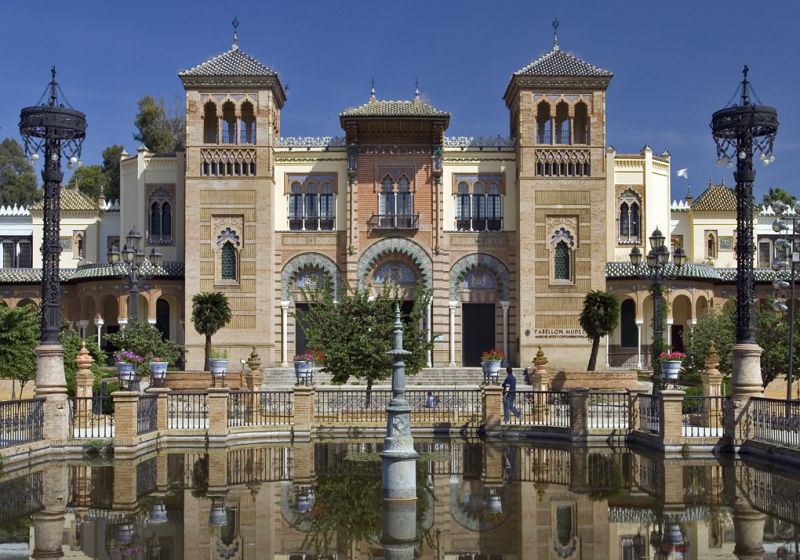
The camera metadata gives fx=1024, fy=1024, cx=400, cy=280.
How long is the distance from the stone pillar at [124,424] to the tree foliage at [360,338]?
7623 millimetres

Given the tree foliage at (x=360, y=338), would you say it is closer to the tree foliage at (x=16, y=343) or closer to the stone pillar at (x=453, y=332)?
the tree foliage at (x=16, y=343)

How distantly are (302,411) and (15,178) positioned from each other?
4834cm

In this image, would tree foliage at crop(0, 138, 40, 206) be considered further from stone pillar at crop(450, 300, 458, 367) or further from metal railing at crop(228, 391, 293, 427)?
metal railing at crop(228, 391, 293, 427)

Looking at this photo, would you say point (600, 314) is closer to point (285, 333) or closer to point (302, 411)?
point (285, 333)

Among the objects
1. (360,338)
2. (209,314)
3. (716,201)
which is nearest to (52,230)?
(360,338)

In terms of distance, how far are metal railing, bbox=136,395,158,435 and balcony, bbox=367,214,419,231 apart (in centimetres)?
1826

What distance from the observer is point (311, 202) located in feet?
121

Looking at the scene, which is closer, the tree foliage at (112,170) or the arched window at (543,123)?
the arched window at (543,123)

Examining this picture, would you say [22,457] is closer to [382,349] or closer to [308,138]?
[382,349]

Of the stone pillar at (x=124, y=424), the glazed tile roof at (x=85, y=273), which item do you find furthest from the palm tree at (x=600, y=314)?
the stone pillar at (x=124, y=424)

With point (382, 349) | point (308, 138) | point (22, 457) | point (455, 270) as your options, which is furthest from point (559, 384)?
point (22, 457)

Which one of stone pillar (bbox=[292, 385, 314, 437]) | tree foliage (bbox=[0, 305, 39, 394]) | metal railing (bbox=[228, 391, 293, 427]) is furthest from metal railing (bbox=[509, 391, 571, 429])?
tree foliage (bbox=[0, 305, 39, 394])

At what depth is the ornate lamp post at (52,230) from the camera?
17641 mm

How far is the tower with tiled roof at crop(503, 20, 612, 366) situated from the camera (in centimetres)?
3538
